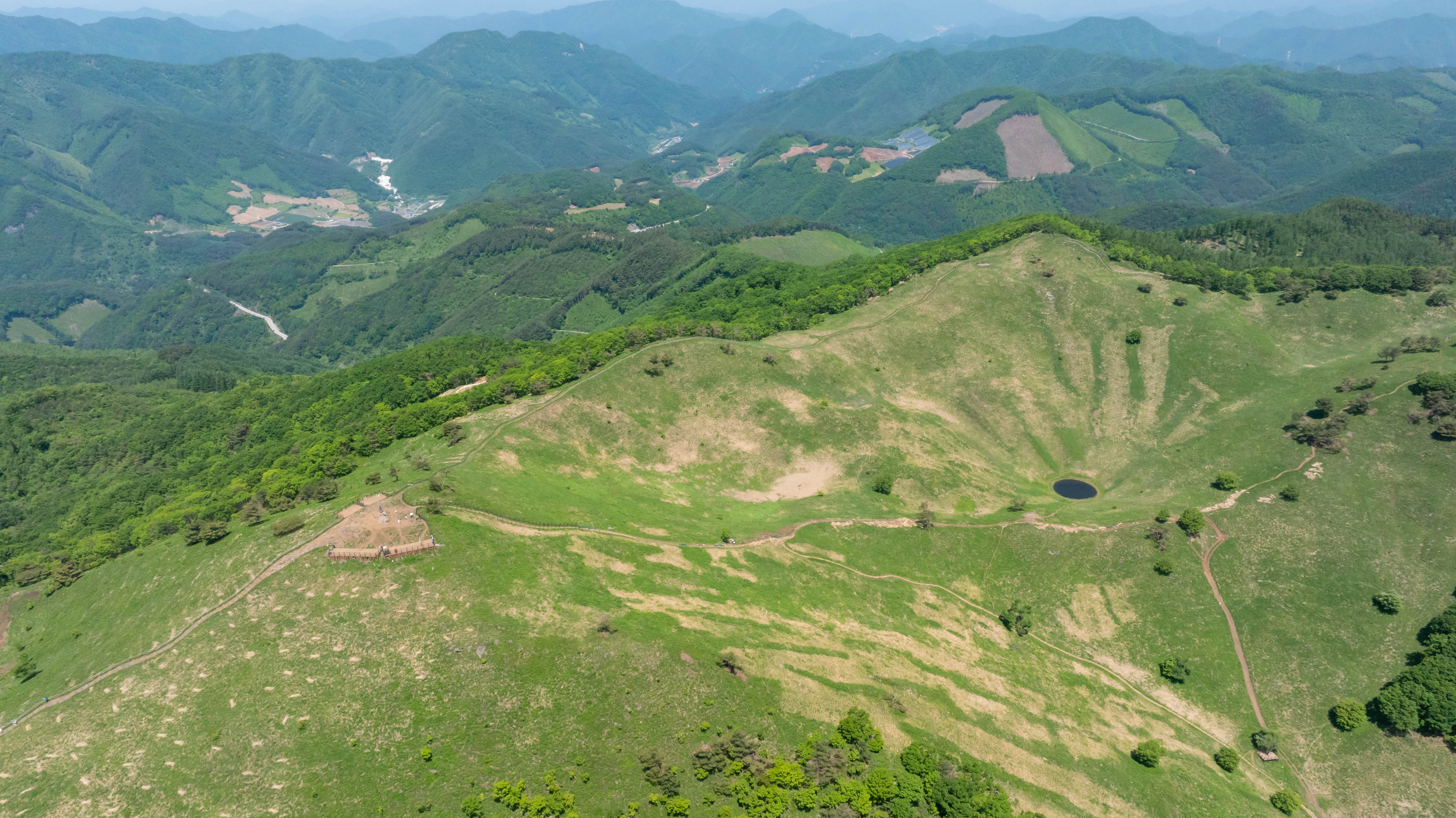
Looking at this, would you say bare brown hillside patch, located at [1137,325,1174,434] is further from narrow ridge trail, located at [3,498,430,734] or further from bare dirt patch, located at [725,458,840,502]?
narrow ridge trail, located at [3,498,430,734]

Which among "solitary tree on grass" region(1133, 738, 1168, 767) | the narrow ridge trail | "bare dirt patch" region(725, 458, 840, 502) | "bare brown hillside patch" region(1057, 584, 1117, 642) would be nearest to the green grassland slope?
"bare brown hillside patch" region(1057, 584, 1117, 642)

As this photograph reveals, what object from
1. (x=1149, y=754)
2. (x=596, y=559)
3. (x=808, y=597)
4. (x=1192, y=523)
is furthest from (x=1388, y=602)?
(x=596, y=559)

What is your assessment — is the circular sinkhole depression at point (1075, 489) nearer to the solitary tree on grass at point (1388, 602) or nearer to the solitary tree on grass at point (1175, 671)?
the solitary tree on grass at point (1175, 671)

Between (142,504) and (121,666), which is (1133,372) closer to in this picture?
(121,666)

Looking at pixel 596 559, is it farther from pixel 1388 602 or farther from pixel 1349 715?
pixel 1388 602

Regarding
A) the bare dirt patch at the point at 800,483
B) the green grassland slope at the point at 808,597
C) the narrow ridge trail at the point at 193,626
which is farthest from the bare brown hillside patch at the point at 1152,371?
the narrow ridge trail at the point at 193,626
